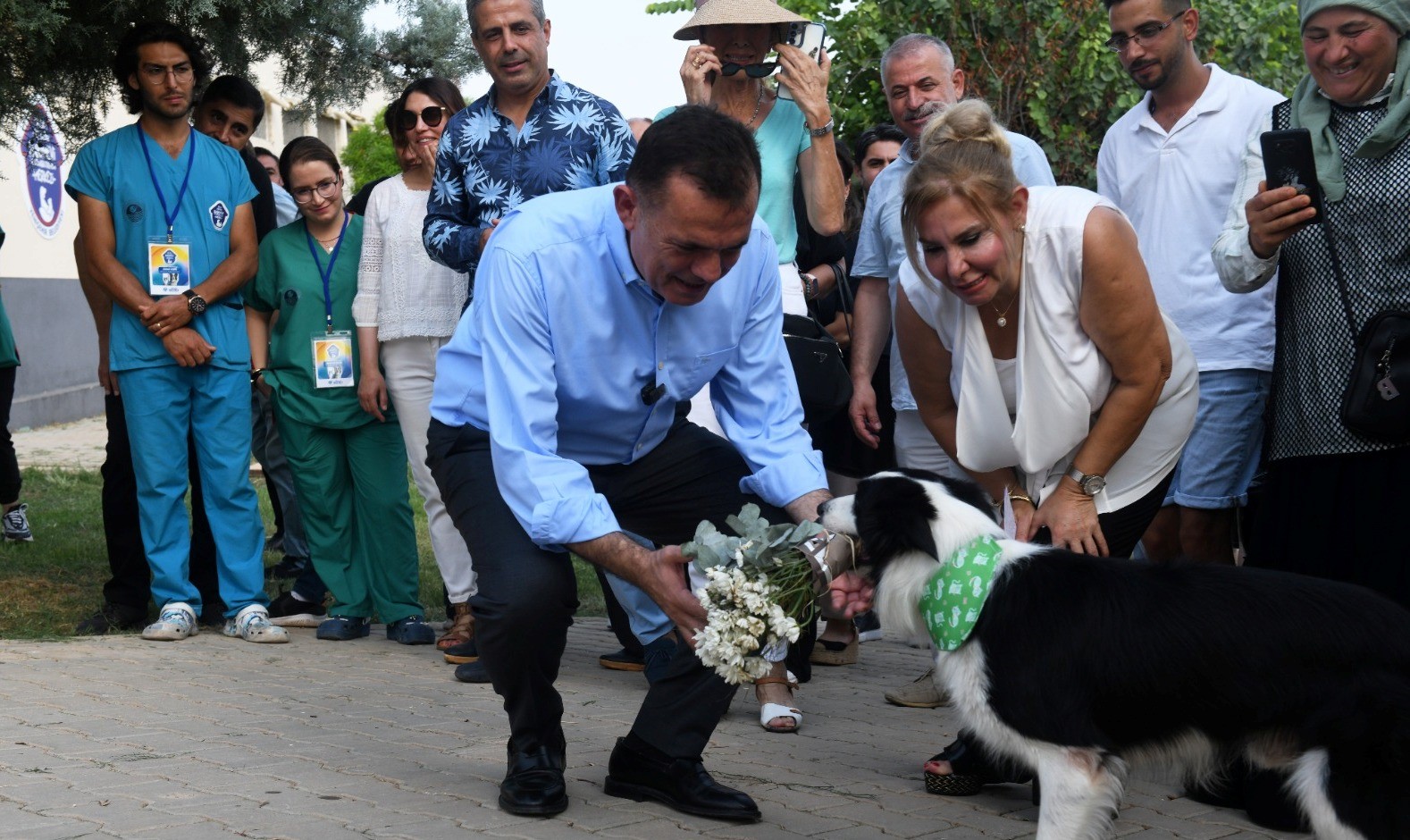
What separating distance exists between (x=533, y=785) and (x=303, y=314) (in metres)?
3.61

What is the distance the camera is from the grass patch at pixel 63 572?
7125 millimetres

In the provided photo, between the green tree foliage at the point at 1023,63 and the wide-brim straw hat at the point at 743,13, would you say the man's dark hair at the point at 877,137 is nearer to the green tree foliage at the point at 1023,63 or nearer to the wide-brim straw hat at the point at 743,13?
the wide-brim straw hat at the point at 743,13

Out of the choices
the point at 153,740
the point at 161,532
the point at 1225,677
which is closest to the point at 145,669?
the point at 161,532

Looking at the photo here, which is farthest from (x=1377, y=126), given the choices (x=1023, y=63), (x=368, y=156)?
(x=368, y=156)

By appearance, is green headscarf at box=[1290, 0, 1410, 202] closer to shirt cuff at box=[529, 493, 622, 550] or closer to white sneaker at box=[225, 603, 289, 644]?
shirt cuff at box=[529, 493, 622, 550]

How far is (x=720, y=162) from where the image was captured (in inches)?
142

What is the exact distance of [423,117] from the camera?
6.81 meters

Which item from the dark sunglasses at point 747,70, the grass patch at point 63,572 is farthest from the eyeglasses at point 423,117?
the grass patch at point 63,572

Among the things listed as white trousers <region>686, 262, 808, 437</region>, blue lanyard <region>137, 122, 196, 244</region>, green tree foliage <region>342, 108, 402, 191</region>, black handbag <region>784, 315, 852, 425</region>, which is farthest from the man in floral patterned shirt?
green tree foliage <region>342, 108, 402, 191</region>

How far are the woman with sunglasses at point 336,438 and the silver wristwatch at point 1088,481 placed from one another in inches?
144

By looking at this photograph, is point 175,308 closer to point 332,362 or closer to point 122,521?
point 332,362

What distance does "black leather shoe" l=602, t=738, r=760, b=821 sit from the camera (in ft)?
13.3

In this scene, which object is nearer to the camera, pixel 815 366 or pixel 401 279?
pixel 815 366

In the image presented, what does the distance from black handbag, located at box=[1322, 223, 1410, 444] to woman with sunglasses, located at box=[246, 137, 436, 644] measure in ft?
14.3
